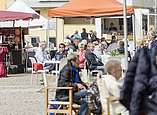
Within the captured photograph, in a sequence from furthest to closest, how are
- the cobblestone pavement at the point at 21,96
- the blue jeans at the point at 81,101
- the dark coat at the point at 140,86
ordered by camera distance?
the cobblestone pavement at the point at 21,96 → the blue jeans at the point at 81,101 → the dark coat at the point at 140,86

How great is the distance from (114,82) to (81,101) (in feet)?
5.72

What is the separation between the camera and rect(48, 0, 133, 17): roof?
16.2 meters

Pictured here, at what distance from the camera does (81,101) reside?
32.3 feet

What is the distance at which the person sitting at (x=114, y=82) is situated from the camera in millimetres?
7984

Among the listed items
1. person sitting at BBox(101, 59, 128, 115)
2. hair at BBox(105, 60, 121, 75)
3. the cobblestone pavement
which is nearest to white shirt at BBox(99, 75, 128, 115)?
person sitting at BBox(101, 59, 128, 115)

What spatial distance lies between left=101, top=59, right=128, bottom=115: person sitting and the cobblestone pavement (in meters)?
3.74

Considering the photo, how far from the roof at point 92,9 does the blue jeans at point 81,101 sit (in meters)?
6.51

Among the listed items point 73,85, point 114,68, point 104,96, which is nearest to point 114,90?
point 114,68

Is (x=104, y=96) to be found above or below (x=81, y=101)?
above

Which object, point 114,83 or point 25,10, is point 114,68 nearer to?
point 114,83

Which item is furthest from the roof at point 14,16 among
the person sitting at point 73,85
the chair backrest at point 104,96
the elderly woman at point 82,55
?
the chair backrest at point 104,96

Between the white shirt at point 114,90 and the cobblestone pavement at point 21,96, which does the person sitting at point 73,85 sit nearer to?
the white shirt at point 114,90

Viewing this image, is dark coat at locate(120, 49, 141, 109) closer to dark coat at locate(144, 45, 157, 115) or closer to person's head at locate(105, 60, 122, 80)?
dark coat at locate(144, 45, 157, 115)

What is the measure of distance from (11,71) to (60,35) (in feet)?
62.7
